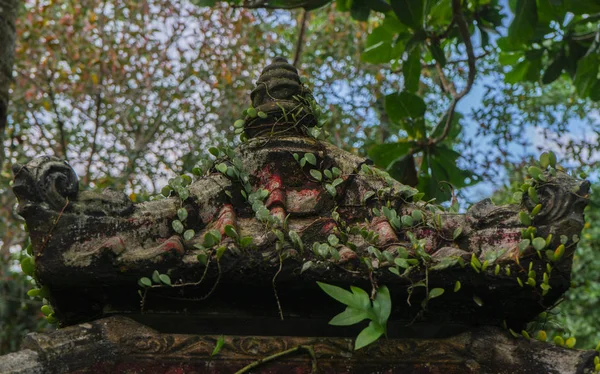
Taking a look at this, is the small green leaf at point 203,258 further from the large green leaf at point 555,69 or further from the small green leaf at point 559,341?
the large green leaf at point 555,69

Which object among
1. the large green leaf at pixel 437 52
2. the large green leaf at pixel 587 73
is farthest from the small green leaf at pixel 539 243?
the large green leaf at pixel 587 73

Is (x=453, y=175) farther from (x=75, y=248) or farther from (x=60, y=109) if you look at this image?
(x=60, y=109)

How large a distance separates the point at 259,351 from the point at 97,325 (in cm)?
49

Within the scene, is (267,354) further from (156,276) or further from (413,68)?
(413,68)

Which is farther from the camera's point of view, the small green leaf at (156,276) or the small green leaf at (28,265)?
the small green leaf at (28,265)

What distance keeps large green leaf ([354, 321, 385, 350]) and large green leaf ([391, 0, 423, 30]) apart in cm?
231

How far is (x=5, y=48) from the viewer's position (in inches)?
132

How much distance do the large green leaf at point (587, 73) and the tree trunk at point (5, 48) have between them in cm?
338

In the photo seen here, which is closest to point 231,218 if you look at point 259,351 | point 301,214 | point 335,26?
point 301,214

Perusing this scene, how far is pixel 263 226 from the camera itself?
6.37ft

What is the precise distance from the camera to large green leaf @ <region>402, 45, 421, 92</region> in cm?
375

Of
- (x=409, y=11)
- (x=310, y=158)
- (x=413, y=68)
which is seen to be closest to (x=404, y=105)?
(x=413, y=68)

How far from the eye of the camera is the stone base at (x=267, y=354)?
1.77 m

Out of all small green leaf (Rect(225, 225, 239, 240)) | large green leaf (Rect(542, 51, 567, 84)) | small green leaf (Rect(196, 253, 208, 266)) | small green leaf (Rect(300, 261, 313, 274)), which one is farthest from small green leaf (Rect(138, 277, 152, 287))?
large green leaf (Rect(542, 51, 567, 84))
